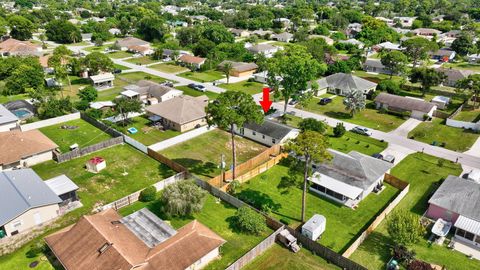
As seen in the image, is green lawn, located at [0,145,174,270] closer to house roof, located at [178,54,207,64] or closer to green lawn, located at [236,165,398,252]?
green lawn, located at [236,165,398,252]

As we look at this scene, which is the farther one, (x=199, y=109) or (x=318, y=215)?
(x=199, y=109)

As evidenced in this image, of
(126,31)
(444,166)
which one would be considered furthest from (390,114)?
(126,31)

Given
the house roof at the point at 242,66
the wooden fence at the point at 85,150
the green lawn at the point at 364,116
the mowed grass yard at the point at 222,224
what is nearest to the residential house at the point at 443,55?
the green lawn at the point at 364,116

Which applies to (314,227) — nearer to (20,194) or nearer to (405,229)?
(405,229)

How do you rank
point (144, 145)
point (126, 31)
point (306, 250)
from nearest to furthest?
point (306, 250), point (144, 145), point (126, 31)

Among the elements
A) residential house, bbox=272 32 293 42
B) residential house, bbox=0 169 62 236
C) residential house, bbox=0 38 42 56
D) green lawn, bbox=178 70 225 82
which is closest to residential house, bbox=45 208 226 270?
residential house, bbox=0 169 62 236

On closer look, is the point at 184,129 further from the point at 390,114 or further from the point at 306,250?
the point at 390,114

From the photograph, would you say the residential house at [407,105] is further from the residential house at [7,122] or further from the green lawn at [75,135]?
the residential house at [7,122]
